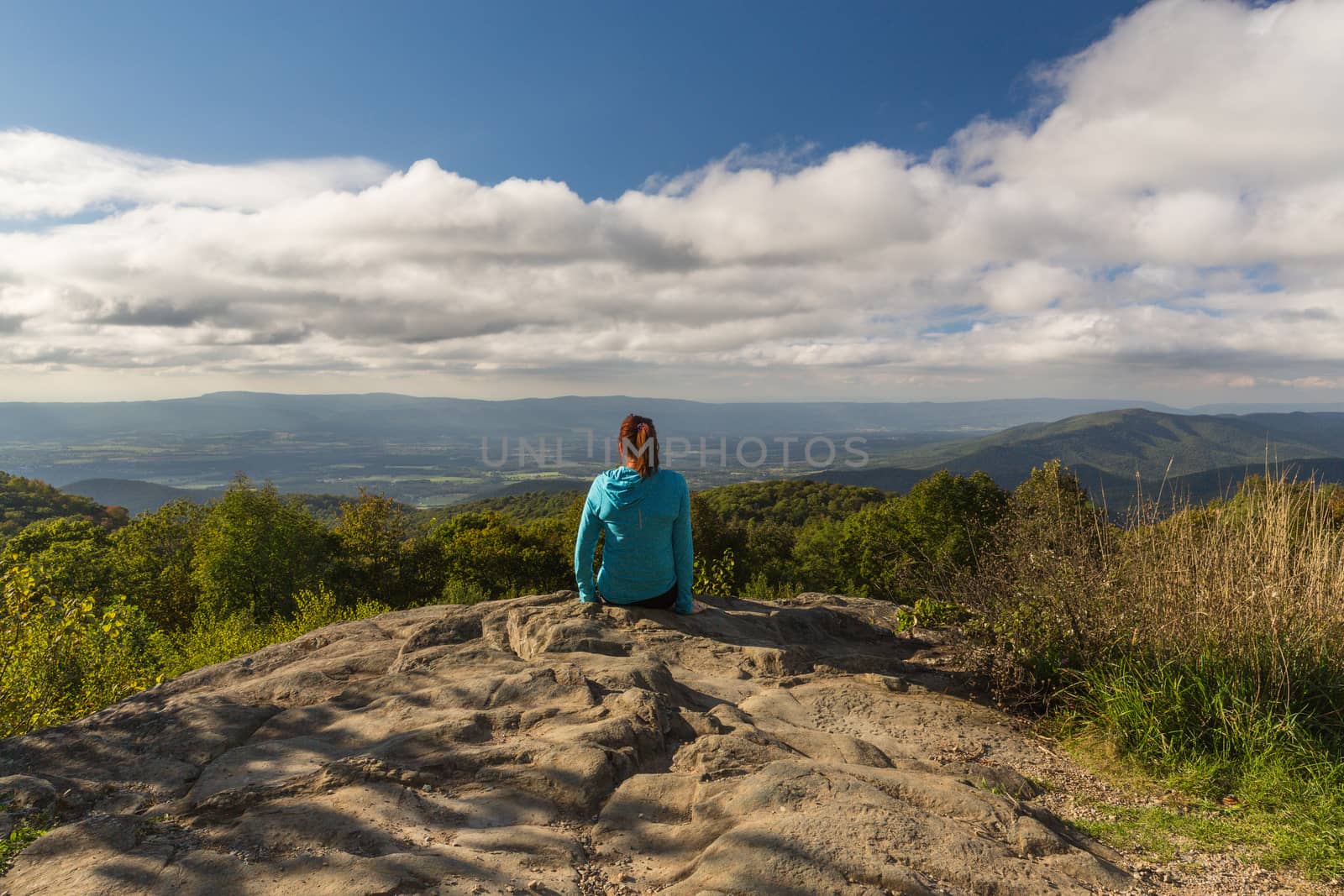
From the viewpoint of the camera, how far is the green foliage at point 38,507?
50.0 metres

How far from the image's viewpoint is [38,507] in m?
54.7

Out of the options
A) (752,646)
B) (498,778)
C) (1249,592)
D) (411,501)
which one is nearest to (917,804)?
(498,778)

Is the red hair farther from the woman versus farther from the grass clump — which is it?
the grass clump

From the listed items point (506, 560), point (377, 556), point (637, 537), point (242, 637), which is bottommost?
point (506, 560)

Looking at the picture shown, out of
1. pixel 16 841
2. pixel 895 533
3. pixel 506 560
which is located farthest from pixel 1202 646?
pixel 895 533

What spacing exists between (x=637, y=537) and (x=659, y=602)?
2.45 feet

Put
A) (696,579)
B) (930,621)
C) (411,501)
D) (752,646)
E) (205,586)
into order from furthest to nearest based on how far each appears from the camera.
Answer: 1. (411,501)
2. (205,586)
3. (696,579)
4. (930,621)
5. (752,646)

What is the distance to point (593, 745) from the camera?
11.4 feet

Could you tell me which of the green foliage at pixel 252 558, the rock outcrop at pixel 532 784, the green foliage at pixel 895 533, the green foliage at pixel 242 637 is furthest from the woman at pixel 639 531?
the green foliage at pixel 895 533

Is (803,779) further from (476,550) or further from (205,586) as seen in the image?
(205,586)

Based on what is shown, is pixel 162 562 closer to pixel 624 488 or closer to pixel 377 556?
pixel 377 556

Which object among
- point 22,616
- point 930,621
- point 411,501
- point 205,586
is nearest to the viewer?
point 930,621

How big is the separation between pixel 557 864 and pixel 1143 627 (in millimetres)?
4593

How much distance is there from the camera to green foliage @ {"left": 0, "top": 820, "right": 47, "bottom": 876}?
244 cm
